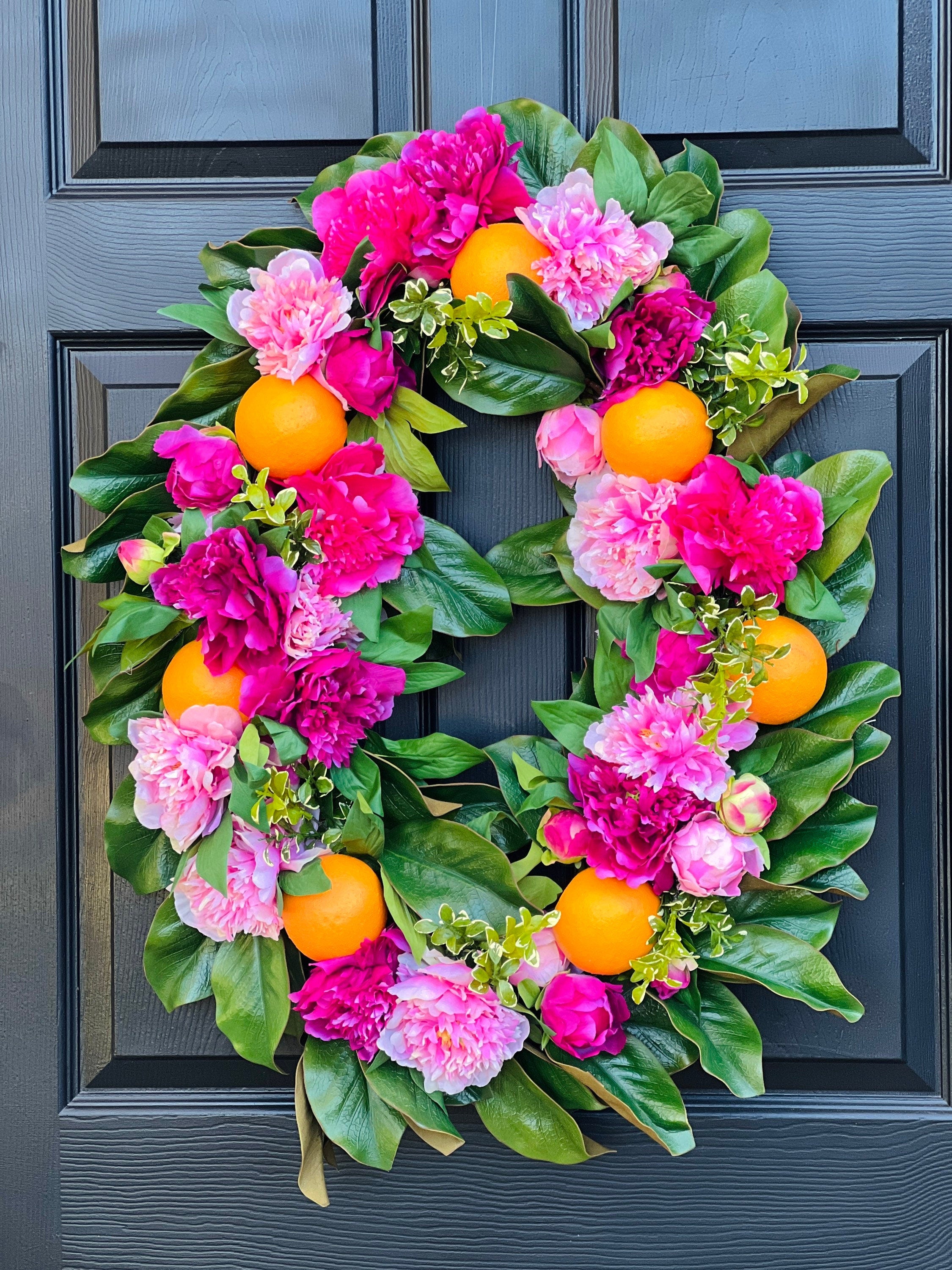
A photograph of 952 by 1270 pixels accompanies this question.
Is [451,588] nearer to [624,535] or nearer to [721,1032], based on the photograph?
[624,535]

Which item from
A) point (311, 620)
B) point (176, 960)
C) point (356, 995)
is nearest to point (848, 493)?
point (311, 620)

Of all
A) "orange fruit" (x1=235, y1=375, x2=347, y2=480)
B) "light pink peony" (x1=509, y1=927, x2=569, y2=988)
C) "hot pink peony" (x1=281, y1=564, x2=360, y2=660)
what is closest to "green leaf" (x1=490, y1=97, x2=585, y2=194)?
"orange fruit" (x1=235, y1=375, x2=347, y2=480)

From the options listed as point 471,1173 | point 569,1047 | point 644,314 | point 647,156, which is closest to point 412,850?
point 569,1047

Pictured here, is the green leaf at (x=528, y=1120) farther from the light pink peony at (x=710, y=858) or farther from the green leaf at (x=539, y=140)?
the green leaf at (x=539, y=140)

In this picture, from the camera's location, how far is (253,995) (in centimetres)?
64

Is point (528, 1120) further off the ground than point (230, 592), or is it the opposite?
point (230, 592)

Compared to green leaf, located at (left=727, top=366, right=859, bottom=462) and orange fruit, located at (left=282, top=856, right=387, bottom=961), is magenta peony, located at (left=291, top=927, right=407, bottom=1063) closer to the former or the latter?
orange fruit, located at (left=282, top=856, right=387, bottom=961)

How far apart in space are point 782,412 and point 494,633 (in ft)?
0.88

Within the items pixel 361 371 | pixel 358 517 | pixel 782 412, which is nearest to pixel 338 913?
pixel 358 517

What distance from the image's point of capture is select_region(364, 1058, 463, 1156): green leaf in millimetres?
616

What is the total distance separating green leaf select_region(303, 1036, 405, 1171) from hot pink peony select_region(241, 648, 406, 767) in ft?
0.73

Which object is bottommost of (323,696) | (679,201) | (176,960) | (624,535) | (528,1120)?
(528,1120)

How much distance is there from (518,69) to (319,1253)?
0.98 m

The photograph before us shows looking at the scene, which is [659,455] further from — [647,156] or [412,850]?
[412,850]
